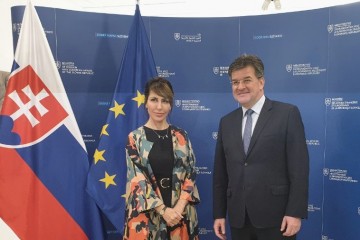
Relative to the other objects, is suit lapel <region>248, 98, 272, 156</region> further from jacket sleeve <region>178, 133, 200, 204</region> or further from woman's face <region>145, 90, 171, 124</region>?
woman's face <region>145, 90, 171, 124</region>

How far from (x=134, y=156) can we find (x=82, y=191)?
737mm

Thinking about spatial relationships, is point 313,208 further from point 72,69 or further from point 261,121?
point 72,69

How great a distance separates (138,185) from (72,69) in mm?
1282

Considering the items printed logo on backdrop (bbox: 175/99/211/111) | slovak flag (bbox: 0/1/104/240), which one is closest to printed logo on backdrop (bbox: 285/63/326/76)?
printed logo on backdrop (bbox: 175/99/211/111)

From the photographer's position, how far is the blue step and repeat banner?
2520mm

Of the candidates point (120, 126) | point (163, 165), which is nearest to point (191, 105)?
point (120, 126)

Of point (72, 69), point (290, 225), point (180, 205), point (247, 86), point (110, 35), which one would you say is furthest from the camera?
point (110, 35)

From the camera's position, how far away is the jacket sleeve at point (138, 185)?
188 cm

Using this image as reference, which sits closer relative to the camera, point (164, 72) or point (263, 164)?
point (263, 164)

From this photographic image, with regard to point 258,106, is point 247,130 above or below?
below

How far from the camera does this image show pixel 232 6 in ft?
12.4

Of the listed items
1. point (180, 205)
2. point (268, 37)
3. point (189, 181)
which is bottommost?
point (180, 205)

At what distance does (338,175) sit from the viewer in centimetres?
257

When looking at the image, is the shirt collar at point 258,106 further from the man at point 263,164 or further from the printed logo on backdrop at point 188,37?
the printed logo on backdrop at point 188,37
